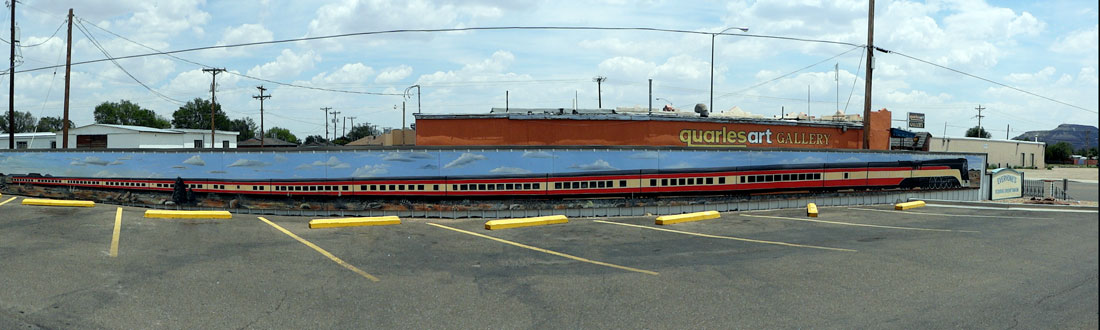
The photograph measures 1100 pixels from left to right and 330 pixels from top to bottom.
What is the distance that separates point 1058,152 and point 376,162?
12425 centimetres

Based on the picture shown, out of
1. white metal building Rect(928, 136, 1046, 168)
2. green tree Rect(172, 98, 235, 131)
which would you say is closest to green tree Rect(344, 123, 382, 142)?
green tree Rect(172, 98, 235, 131)

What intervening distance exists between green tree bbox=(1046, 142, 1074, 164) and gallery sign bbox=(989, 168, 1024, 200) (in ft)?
314

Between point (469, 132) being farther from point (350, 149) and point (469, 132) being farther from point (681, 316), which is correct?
point (681, 316)

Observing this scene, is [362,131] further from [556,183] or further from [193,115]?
[556,183]

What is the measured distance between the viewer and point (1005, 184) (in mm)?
27266

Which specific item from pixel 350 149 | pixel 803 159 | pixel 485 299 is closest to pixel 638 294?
pixel 485 299

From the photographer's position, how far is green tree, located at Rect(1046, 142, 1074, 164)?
102 meters

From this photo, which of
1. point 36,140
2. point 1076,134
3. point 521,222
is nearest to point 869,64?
point 1076,134

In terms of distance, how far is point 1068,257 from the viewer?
1190 centimetres

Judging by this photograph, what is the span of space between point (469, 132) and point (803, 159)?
12165mm

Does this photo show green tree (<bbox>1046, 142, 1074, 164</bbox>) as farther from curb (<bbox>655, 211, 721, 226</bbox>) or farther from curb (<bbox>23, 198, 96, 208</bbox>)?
curb (<bbox>23, 198, 96, 208</bbox>)

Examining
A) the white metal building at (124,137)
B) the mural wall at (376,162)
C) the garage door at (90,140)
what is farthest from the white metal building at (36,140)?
the mural wall at (376,162)

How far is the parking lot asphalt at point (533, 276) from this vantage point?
7.98m

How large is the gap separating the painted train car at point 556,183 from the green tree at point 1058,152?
107910 millimetres
